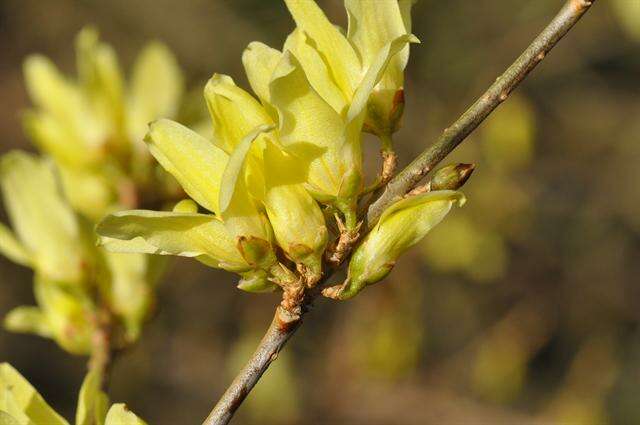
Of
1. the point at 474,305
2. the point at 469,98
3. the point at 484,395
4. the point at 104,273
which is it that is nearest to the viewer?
the point at 104,273

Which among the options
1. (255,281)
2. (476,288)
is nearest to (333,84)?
(255,281)

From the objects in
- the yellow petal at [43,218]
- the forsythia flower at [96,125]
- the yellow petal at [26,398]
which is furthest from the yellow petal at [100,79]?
the yellow petal at [26,398]

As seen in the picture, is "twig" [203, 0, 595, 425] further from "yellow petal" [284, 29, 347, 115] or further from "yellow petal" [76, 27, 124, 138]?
"yellow petal" [76, 27, 124, 138]

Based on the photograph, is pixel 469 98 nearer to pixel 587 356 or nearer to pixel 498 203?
pixel 498 203

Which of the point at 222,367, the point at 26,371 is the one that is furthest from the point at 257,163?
the point at 26,371

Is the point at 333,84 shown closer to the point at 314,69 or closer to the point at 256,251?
the point at 314,69

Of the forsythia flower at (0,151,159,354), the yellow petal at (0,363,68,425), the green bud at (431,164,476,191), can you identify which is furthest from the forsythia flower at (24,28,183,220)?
the green bud at (431,164,476,191)
